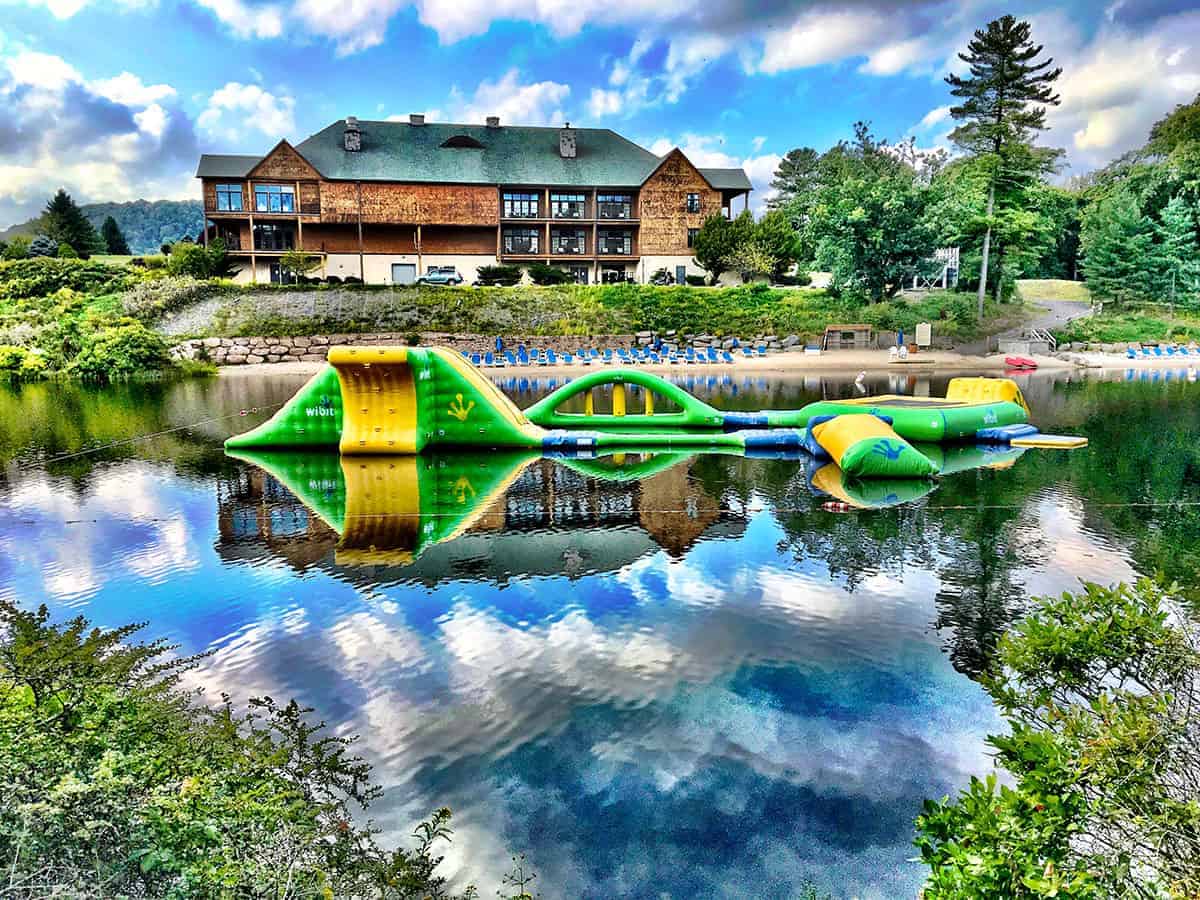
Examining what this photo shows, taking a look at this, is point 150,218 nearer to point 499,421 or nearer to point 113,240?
point 113,240

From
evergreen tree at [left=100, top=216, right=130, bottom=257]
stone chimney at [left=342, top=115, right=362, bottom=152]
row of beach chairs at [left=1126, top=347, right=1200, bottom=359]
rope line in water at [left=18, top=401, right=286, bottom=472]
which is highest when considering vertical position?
stone chimney at [left=342, top=115, right=362, bottom=152]

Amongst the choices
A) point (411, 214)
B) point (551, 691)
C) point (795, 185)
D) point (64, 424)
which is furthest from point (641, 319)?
point (795, 185)

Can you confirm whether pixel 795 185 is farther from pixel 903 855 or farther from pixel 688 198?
pixel 903 855

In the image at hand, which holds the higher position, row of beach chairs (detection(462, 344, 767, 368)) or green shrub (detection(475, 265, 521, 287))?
green shrub (detection(475, 265, 521, 287))

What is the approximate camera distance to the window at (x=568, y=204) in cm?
5150

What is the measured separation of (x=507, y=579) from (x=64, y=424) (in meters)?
18.2

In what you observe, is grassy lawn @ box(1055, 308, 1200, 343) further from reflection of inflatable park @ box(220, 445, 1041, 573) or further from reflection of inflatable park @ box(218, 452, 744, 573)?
reflection of inflatable park @ box(218, 452, 744, 573)

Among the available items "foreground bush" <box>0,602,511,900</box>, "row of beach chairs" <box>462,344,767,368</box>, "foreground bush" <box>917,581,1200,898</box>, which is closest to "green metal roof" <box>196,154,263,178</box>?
"row of beach chairs" <box>462,344,767,368</box>

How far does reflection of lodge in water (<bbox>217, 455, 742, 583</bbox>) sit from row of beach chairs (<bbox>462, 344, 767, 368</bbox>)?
73.2 ft

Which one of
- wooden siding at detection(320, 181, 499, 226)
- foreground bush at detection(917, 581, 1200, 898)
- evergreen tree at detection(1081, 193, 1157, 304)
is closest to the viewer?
foreground bush at detection(917, 581, 1200, 898)

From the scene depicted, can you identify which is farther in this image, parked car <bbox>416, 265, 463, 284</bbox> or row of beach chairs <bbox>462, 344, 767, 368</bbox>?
parked car <bbox>416, 265, 463, 284</bbox>

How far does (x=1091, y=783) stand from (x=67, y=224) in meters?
72.9

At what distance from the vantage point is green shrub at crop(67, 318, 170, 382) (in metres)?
34.2

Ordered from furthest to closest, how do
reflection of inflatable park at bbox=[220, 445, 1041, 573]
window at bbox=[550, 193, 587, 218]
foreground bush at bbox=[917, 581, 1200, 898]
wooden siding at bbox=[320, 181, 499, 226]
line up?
window at bbox=[550, 193, 587, 218]
wooden siding at bbox=[320, 181, 499, 226]
reflection of inflatable park at bbox=[220, 445, 1041, 573]
foreground bush at bbox=[917, 581, 1200, 898]
